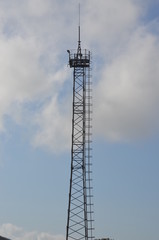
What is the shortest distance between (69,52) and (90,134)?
12.3 m

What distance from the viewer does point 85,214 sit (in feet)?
238

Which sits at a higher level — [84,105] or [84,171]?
[84,105]

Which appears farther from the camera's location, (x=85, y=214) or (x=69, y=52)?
(x=69, y=52)

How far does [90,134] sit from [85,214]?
11.4 meters

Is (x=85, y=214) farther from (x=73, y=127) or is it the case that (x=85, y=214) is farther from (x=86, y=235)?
(x=73, y=127)

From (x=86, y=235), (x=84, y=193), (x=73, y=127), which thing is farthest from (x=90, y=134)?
(x=86, y=235)

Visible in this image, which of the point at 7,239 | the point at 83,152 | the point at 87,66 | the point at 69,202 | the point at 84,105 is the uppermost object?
the point at 87,66

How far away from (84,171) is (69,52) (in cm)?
1738

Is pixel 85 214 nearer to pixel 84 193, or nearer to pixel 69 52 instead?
pixel 84 193

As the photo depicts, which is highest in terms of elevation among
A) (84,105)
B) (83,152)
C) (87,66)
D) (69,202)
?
(87,66)

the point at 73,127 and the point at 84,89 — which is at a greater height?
the point at 84,89

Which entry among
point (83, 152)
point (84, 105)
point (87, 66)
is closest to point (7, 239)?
point (83, 152)

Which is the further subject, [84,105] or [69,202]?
[84,105]

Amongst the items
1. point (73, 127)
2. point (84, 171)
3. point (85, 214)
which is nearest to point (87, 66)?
point (73, 127)
